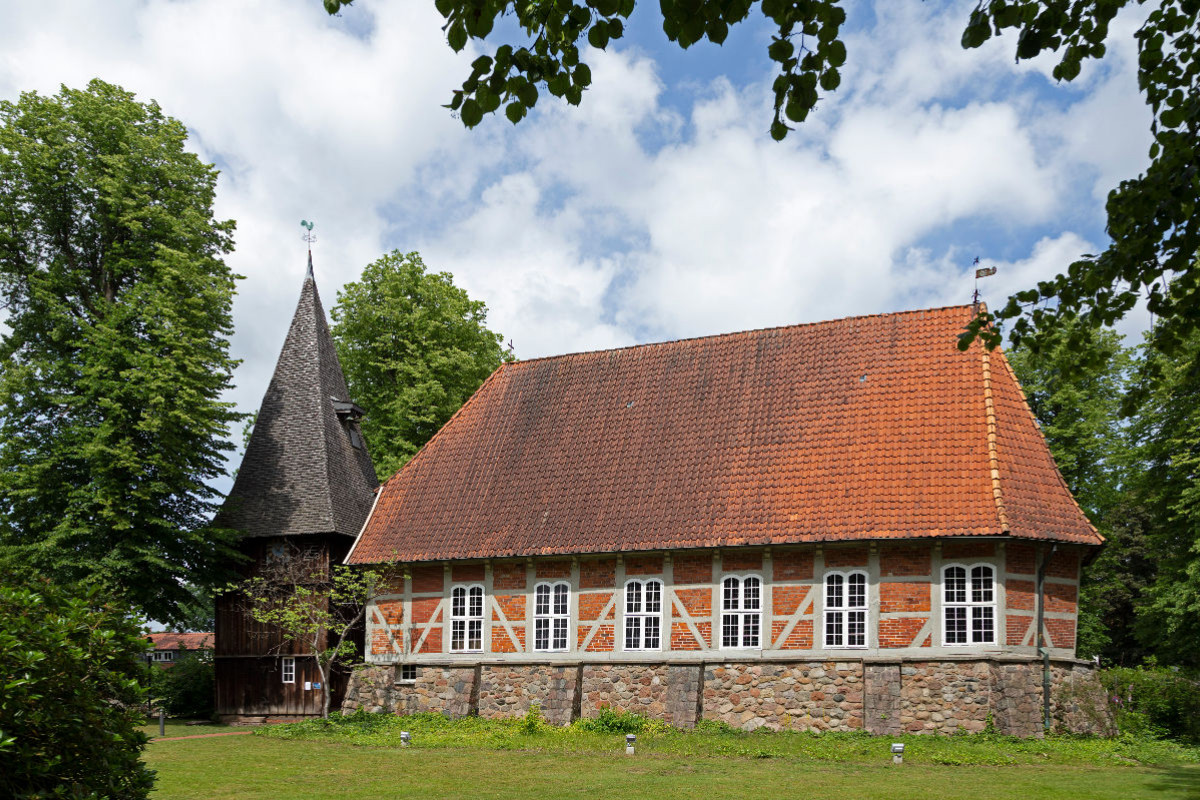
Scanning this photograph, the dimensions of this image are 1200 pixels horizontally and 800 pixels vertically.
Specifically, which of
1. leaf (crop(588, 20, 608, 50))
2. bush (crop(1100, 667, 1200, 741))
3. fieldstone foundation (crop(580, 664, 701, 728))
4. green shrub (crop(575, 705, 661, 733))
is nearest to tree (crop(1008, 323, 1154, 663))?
bush (crop(1100, 667, 1200, 741))

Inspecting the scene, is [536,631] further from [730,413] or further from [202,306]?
[202,306]

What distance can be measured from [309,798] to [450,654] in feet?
34.3

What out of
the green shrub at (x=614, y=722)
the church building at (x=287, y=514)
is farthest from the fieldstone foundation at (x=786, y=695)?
the church building at (x=287, y=514)

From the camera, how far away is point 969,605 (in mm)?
19281

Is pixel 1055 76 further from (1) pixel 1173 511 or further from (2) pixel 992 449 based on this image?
(1) pixel 1173 511

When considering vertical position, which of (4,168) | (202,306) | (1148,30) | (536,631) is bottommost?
(536,631)

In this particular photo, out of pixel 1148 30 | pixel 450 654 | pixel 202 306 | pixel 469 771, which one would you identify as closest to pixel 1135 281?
pixel 1148 30

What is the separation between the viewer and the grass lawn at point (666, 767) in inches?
536

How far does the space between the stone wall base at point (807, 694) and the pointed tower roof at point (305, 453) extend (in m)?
7.72

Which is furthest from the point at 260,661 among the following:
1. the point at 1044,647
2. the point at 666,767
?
the point at 1044,647

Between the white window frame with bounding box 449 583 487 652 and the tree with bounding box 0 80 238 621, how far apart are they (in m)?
7.09

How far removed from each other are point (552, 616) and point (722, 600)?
396cm

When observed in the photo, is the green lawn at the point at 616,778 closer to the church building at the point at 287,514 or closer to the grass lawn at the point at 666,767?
the grass lawn at the point at 666,767

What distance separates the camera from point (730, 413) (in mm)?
23500
